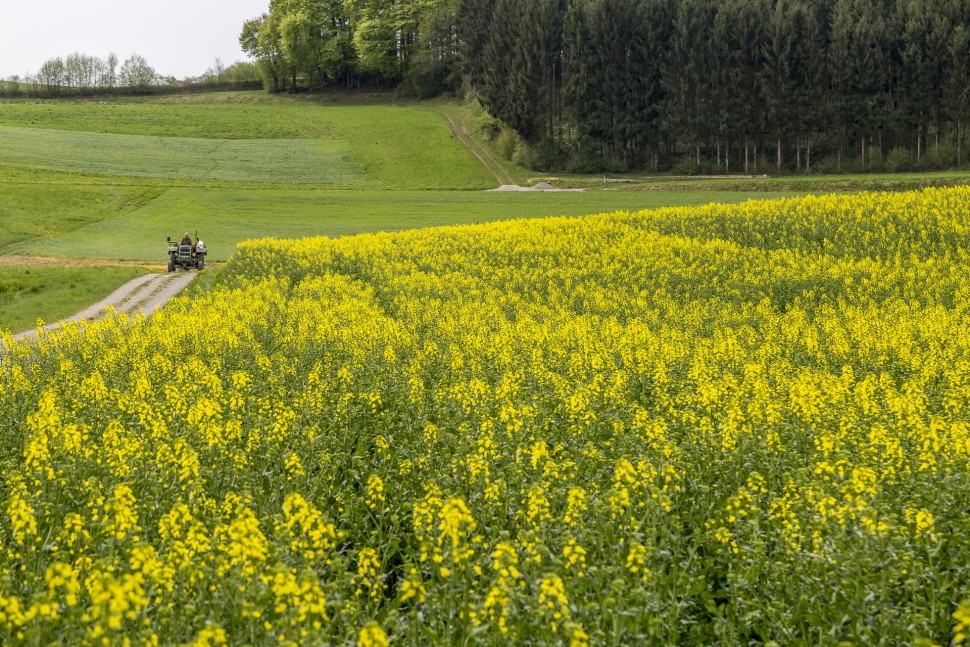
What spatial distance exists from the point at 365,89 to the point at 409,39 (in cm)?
1100

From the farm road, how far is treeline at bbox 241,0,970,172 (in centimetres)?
5235

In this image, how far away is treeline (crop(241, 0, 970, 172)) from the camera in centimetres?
6900

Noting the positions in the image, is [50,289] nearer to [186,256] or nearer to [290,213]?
[186,256]

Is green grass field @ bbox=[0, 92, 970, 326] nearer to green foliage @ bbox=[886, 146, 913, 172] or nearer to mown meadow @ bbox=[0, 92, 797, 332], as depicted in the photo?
mown meadow @ bbox=[0, 92, 797, 332]

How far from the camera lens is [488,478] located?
7.14 m

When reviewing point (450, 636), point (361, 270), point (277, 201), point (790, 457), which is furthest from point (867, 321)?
point (277, 201)

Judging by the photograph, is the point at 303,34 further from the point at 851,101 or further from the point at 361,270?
the point at 361,270

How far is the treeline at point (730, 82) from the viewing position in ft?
226

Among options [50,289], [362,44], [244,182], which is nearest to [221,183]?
[244,182]

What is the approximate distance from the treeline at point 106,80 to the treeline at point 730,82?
201 feet

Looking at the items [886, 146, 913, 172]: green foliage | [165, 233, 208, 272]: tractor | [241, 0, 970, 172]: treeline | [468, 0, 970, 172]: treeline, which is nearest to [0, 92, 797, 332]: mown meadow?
[165, 233, 208, 272]: tractor

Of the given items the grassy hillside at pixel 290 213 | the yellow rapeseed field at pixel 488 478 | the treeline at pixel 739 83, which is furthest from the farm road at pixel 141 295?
the treeline at pixel 739 83

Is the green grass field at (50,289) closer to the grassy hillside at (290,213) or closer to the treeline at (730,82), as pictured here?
the grassy hillside at (290,213)

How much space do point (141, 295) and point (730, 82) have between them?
6205 cm
